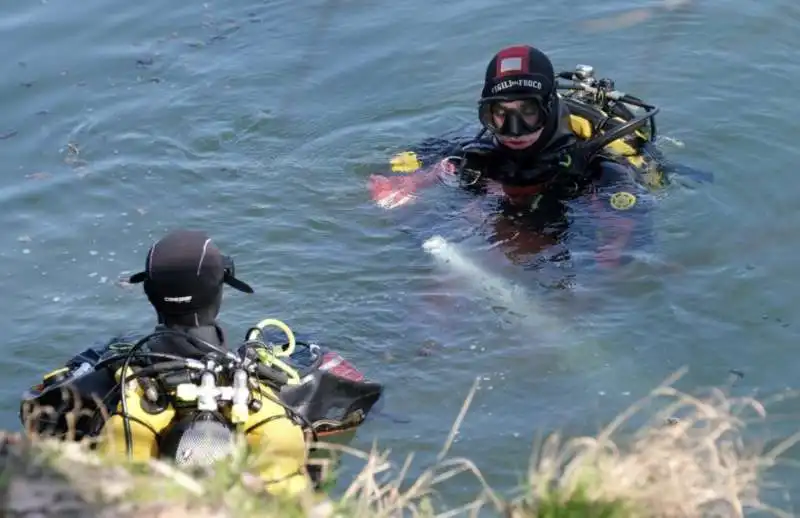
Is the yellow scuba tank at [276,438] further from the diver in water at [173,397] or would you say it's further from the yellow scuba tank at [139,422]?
the yellow scuba tank at [139,422]

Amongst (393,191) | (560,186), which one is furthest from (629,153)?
(393,191)

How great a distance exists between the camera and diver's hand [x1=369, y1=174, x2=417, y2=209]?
7.13 meters

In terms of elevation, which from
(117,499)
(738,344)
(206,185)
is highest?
(117,499)

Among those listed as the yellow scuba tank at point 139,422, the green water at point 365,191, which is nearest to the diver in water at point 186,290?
the yellow scuba tank at point 139,422

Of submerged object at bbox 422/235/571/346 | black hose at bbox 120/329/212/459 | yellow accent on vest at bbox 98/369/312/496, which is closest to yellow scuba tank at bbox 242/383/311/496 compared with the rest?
yellow accent on vest at bbox 98/369/312/496

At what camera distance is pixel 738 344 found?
5.74 metres

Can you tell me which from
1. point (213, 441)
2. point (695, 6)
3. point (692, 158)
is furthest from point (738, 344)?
point (695, 6)

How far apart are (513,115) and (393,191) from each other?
3.18 feet

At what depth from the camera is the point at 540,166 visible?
22.1 feet

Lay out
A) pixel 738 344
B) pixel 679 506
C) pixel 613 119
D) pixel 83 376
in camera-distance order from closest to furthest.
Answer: pixel 679 506
pixel 83 376
pixel 738 344
pixel 613 119

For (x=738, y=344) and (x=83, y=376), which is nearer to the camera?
(x=83, y=376)

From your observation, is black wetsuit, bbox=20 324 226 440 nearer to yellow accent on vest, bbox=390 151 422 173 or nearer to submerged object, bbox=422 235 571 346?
submerged object, bbox=422 235 571 346

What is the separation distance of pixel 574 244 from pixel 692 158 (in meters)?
1.59

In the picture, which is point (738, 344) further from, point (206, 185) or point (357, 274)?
point (206, 185)
